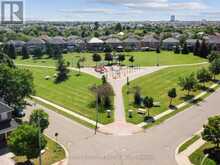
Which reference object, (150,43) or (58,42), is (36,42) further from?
(150,43)

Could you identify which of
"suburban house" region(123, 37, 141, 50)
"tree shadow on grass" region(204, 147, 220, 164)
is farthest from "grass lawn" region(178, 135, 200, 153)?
"suburban house" region(123, 37, 141, 50)

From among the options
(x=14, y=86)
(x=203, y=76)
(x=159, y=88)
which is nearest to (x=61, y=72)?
(x=159, y=88)

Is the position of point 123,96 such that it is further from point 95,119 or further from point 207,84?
point 207,84

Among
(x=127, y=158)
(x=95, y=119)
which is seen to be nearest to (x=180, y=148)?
(x=127, y=158)

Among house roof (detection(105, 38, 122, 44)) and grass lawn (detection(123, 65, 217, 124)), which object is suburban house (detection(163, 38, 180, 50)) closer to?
house roof (detection(105, 38, 122, 44))

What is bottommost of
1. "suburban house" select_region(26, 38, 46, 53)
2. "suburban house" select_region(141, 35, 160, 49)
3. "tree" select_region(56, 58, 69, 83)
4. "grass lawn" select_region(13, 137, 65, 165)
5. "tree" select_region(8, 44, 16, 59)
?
"grass lawn" select_region(13, 137, 65, 165)
